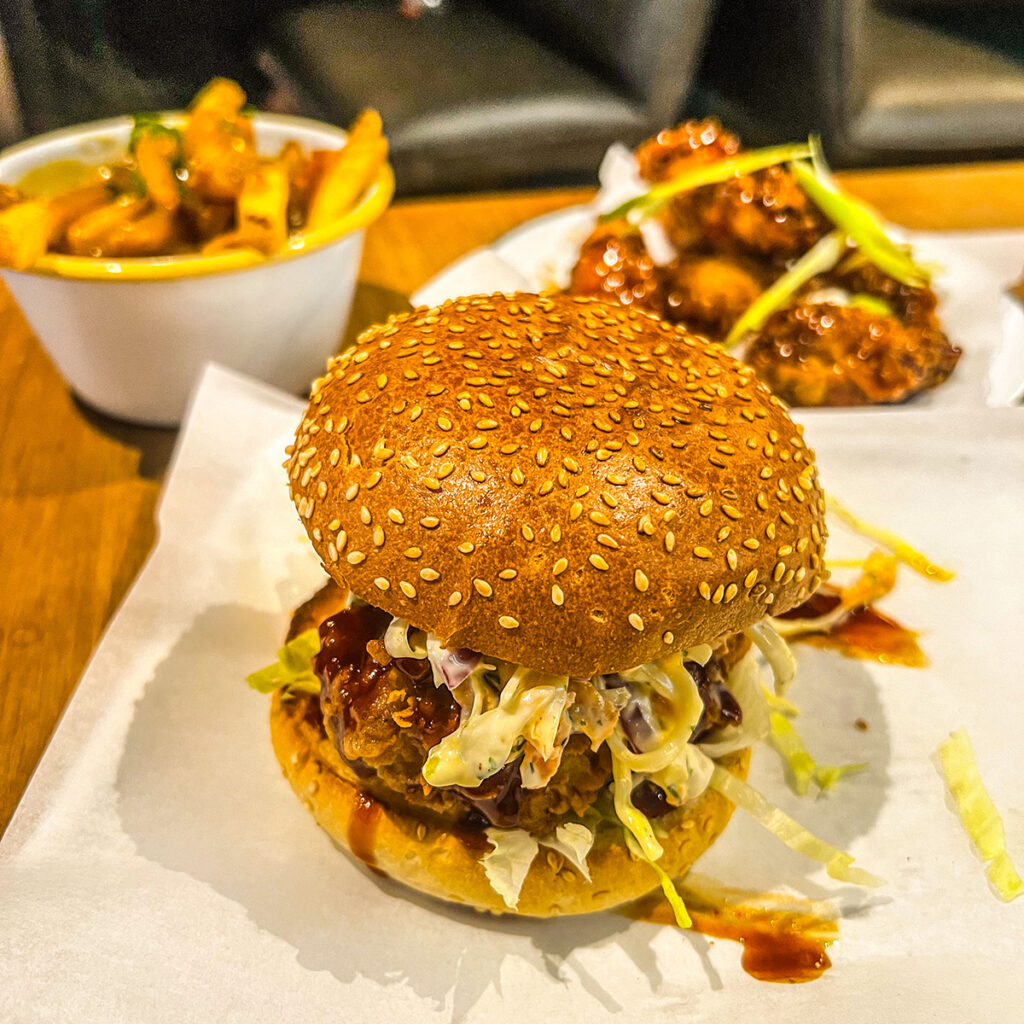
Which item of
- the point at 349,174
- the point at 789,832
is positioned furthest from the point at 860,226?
the point at 789,832

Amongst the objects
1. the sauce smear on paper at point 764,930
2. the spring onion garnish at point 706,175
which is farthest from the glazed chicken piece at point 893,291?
the sauce smear on paper at point 764,930

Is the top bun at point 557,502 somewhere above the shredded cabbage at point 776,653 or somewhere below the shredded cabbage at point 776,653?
above

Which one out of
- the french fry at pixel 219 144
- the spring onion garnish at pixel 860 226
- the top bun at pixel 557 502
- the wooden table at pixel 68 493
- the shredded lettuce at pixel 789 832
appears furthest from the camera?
the spring onion garnish at pixel 860 226

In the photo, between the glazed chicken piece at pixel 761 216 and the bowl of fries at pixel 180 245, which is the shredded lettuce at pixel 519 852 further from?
the glazed chicken piece at pixel 761 216

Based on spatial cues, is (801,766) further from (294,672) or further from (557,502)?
(294,672)

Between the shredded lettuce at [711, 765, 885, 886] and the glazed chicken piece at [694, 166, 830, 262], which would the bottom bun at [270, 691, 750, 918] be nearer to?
the shredded lettuce at [711, 765, 885, 886]

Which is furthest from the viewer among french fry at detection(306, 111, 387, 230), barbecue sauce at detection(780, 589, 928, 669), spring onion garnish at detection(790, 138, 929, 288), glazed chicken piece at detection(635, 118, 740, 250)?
glazed chicken piece at detection(635, 118, 740, 250)

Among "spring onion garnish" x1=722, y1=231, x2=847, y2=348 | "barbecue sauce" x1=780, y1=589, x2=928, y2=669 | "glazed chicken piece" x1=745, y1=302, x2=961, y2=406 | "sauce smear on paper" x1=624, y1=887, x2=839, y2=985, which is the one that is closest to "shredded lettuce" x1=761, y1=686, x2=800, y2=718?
"barbecue sauce" x1=780, y1=589, x2=928, y2=669
